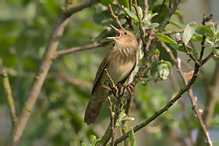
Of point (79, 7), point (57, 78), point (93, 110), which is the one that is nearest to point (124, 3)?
point (79, 7)

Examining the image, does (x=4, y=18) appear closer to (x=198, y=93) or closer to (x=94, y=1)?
(x=94, y=1)

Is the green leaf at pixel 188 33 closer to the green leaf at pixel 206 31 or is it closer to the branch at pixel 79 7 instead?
the green leaf at pixel 206 31

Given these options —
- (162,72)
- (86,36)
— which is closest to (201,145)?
(162,72)

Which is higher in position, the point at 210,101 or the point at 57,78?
the point at 57,78

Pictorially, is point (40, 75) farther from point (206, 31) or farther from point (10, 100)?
point (206, 31)

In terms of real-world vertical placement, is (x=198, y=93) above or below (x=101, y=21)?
below

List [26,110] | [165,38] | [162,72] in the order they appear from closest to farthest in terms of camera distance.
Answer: [165,38], [162,72], [26,110]

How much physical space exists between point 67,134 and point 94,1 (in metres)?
1.87

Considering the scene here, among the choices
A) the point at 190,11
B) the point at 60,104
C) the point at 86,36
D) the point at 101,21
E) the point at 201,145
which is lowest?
the point at 201,145

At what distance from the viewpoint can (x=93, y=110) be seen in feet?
13.2

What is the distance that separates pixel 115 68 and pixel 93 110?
1.44 feet

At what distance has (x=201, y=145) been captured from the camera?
4.18 m

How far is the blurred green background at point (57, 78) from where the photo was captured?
485cm

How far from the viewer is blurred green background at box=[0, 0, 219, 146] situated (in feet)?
15.9
